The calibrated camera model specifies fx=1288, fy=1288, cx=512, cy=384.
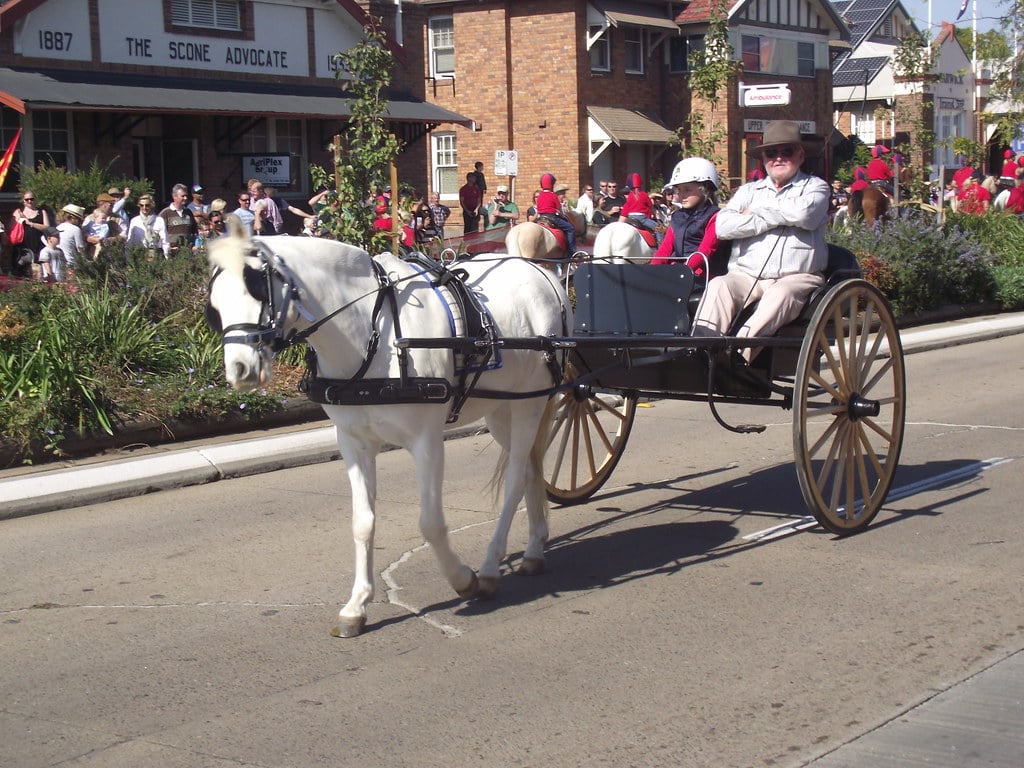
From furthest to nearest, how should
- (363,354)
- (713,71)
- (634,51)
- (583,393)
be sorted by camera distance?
(634,51) < (713,71) < (583,393) < (363,354)

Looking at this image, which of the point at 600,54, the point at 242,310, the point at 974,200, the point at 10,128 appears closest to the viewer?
the point at 242,310

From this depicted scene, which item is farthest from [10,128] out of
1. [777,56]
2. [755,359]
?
[777,56]

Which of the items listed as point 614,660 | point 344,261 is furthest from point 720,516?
point 344,261

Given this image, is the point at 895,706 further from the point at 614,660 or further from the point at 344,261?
the point at 344,261

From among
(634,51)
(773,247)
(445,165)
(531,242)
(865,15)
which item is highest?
(865,15)

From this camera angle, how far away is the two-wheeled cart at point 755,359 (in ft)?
24.2

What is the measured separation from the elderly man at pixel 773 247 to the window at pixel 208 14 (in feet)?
Answer: 65.4

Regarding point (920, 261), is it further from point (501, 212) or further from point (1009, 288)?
point (501, 212)

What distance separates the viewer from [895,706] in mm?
5191

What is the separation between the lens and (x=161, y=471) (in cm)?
1007

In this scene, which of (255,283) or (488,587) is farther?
(488,587)

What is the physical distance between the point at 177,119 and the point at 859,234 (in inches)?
544

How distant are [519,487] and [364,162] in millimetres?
8364

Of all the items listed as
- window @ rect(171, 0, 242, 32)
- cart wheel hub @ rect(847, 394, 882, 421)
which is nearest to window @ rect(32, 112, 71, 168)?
window @ rect(171, 0, 242, 32)
